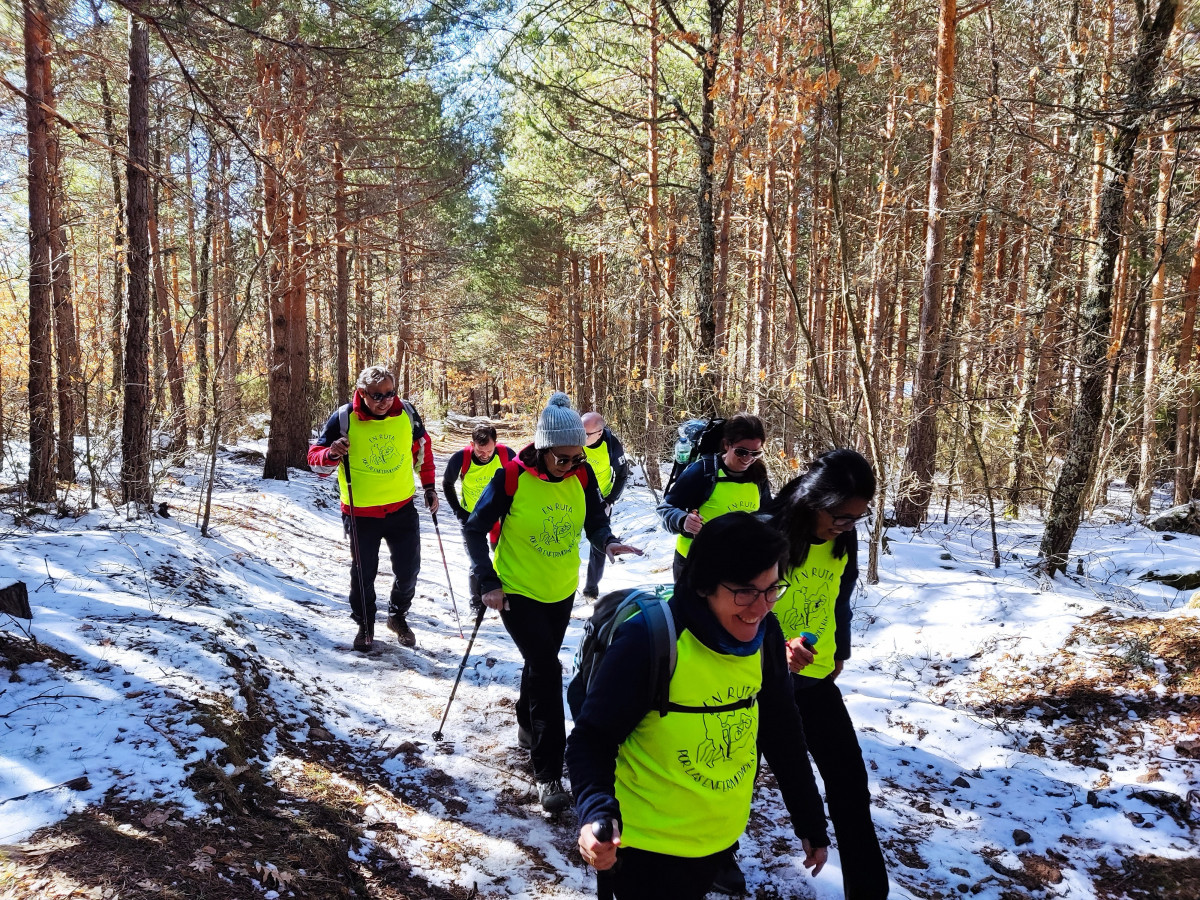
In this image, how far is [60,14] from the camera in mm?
4781

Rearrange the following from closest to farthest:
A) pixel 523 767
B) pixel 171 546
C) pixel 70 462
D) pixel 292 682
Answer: pixel 523 767 → pixel 292 682 → pixel 171 546 → pixel 70 462

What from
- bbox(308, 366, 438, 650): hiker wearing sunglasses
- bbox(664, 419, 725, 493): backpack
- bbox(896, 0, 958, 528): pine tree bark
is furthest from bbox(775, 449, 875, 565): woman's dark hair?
bbox(896, 0, 958, 528): pine tree bark

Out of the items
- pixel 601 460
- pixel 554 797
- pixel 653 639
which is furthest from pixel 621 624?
pixel 601 460

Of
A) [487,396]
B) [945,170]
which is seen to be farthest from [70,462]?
[487,396]

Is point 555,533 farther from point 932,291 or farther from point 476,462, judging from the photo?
point 932,291

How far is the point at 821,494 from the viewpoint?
2.90 meters

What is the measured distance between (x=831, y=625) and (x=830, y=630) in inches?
0.9

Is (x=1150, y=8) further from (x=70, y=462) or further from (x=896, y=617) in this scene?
(x=70, y=462)

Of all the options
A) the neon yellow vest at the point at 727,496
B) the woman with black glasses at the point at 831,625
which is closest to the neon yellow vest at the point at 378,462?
the neon yellow vest at the point at 727,496

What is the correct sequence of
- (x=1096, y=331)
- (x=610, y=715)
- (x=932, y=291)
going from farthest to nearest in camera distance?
1. (x=932, y=291)
2. (x=1096, y=331)
3. (x=610, y=715)

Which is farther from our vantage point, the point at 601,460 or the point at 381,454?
the point at 601,460

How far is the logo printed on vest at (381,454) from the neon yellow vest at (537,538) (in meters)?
2.25

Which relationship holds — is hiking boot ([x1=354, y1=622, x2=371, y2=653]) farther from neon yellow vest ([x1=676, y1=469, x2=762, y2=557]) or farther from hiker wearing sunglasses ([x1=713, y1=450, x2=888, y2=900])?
hiker wearing sunglasses ([x1=713, y1=450, x2=888, y2=900])

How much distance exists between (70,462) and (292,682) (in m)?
5.57
